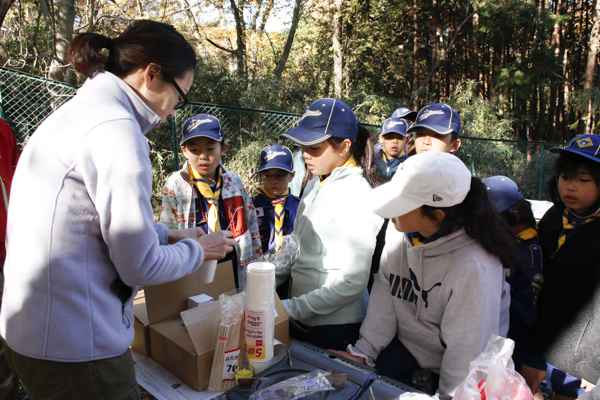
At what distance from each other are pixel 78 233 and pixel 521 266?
1.90 meters

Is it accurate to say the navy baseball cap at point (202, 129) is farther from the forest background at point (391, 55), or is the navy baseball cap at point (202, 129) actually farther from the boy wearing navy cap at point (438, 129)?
the forest background at point (391, 55)

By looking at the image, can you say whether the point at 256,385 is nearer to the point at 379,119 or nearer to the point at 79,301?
the point at 79,301

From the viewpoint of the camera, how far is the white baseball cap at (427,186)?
137cm

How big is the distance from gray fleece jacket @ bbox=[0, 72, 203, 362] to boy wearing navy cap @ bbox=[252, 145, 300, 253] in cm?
218

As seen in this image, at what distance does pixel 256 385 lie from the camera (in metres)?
1.20

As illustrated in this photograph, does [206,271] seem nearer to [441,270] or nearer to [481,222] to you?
[441,270]

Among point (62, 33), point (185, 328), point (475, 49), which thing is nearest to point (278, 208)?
point (185, 328)

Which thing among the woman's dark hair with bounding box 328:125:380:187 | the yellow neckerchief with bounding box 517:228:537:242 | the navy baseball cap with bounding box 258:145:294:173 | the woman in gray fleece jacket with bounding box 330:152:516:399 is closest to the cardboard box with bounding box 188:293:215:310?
the woman in gray fleece jacket with bounding box 330:152:516:399

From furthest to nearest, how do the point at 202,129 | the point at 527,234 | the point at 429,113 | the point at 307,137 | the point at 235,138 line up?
1. the point at 235,138
2. the point at 429,113
3. the point at 202,129
4. the point at 527,234
5. the point at 307,137

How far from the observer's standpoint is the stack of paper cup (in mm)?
1259

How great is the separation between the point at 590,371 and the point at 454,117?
1.80 metres

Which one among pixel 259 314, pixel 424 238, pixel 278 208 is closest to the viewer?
pixel 259 314

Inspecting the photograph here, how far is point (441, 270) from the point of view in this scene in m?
1.51

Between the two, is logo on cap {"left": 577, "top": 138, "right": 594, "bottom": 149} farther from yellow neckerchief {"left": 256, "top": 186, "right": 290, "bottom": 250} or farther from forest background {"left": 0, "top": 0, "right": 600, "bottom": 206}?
forest background {"left": 0, "top": 0, "right": 600, "bottom": 206}
